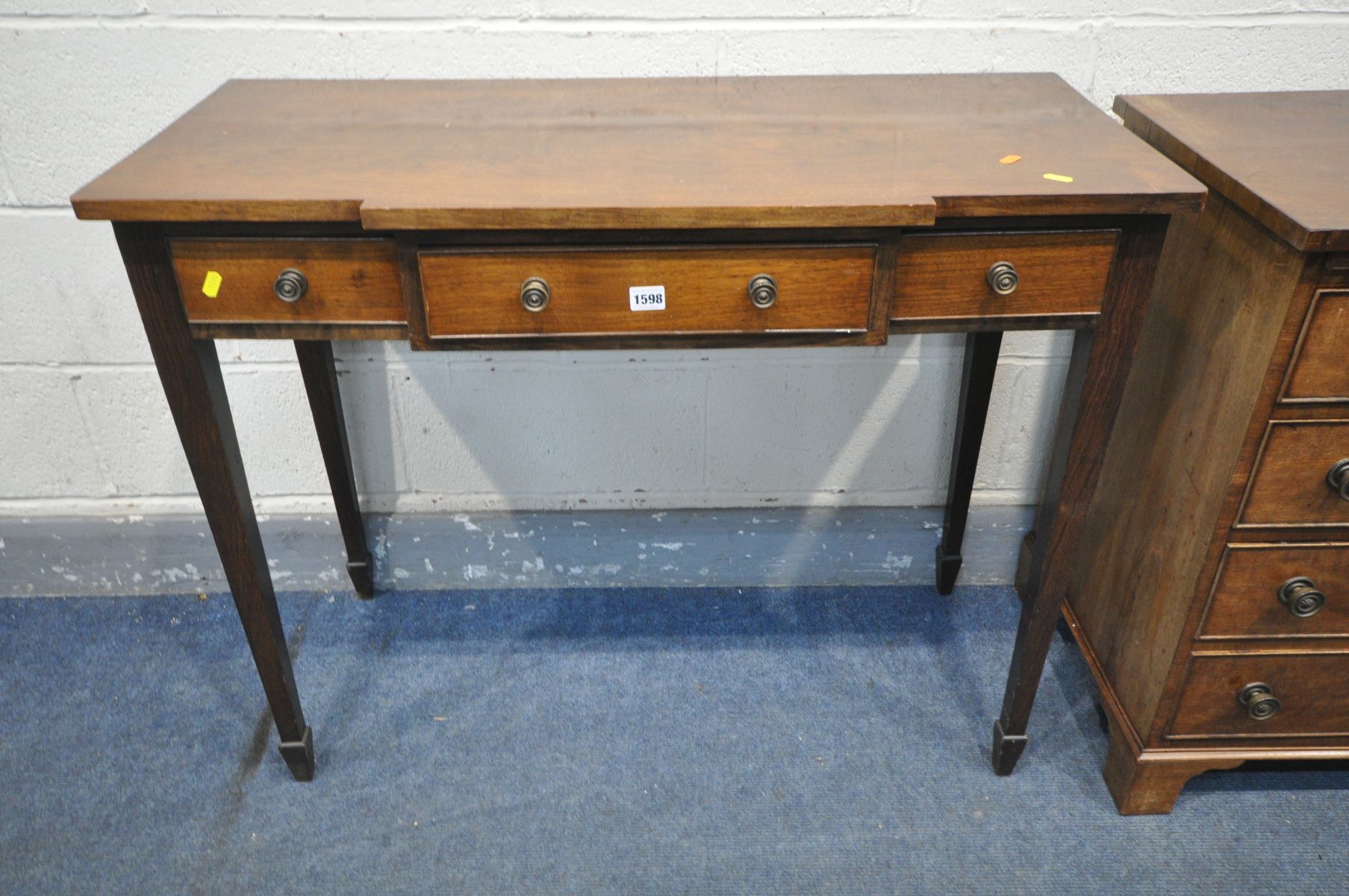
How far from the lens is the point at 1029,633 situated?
129 centimetres

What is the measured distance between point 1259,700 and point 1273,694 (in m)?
0.03

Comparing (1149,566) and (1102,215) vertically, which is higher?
(1102,215)

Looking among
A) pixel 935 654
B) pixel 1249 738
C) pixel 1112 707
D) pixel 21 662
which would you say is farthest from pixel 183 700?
pixel 1249 738

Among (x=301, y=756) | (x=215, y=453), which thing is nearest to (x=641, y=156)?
(x=215, y=453)

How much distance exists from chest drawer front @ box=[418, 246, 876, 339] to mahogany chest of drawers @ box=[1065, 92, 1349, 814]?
0.43 meters

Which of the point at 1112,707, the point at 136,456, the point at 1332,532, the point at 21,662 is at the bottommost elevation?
the point at 21,662

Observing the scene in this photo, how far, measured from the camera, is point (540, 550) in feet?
5.80

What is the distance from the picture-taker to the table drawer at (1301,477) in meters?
1.09

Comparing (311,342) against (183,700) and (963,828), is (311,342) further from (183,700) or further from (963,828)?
(963,828)

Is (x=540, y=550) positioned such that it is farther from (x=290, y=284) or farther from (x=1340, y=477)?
(x=1340, y=477)

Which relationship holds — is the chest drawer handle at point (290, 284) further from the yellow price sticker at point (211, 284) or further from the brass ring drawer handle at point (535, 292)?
the brass ring drawer handle at point (535, 292)

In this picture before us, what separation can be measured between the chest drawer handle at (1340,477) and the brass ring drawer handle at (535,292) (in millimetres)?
A: 881

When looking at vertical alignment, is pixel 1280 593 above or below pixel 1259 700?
above

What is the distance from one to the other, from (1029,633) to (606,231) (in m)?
0.76
